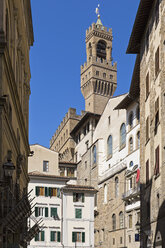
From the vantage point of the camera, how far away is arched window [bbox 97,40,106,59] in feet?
339

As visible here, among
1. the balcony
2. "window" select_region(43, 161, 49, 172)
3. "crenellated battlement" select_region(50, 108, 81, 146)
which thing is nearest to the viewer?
the balcony

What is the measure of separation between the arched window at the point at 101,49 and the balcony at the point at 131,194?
195 feet

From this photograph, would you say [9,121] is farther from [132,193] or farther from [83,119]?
[83,119]

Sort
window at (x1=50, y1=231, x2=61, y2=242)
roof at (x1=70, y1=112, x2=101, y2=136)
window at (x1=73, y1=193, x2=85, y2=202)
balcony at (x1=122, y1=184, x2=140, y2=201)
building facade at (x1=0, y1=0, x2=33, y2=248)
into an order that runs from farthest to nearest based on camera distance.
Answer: roof at (x1=70, y1=112, x2=101, y2=136) → window at (x1=73, y1=193, x2=85, y2=202) → window at (x1=50, y1=231, x2=61, y2=242) → balcony at (x1=122, y1=184, x2=140, y2=201) → building facade at (x1=0, y1=0, x2=33, y2=248)

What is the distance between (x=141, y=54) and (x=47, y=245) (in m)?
26.6

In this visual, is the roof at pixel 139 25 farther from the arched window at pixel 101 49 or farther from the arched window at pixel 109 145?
the arched window at pixel 101 49

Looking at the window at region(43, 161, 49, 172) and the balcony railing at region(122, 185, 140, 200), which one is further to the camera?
the window at region(43, 161, 49, 172)

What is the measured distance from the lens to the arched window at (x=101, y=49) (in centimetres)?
10337

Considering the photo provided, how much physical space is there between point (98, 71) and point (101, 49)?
7.06 metres

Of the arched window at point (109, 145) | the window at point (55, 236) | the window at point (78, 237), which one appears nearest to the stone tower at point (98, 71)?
the arched window at point (109, 145)

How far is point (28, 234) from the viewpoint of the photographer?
20.5 m

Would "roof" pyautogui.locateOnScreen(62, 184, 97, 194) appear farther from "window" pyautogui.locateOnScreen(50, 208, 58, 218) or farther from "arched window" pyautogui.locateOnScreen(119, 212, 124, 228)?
"arched window" pyautogui.locateOnScreen(119, 212, 124, 228)

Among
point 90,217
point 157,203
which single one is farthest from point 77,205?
point 157,203

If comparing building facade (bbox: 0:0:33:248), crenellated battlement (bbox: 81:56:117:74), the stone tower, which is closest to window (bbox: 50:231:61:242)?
building facade (bbox: 0:0:33:248)
